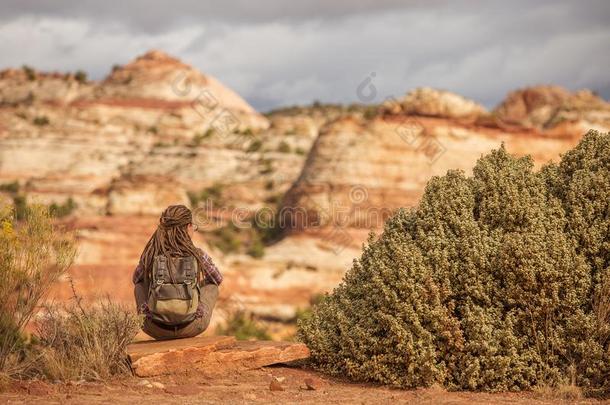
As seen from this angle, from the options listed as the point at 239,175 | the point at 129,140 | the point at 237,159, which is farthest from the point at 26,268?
the point at 129,140

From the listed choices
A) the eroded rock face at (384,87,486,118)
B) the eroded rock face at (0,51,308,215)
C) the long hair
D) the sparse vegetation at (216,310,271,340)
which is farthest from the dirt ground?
the eroded rock face at (384,87,486,118)

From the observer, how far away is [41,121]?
61125 millimetres

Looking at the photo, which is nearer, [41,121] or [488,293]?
[488,293]

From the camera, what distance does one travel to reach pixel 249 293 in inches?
1331

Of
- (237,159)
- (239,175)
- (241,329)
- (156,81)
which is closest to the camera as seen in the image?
(241,329)

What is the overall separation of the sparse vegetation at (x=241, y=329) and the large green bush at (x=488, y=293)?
13.7m

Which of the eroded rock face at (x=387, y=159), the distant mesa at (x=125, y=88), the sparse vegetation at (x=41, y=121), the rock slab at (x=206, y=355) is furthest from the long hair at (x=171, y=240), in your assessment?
the distant mesa at (x=125, y=88)

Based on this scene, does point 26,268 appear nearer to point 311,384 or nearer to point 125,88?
point 311,384

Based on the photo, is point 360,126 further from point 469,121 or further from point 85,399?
point 85,399

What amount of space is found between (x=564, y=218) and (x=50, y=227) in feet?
16.4

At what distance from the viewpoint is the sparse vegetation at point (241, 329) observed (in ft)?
70.9

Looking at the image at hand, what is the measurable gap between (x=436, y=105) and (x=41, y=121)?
34158 mm

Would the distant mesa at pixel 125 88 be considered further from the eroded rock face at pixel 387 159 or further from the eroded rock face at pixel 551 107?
the eroded rock face at pixel 387 159

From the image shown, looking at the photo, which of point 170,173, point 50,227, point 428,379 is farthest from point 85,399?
point 170,173
